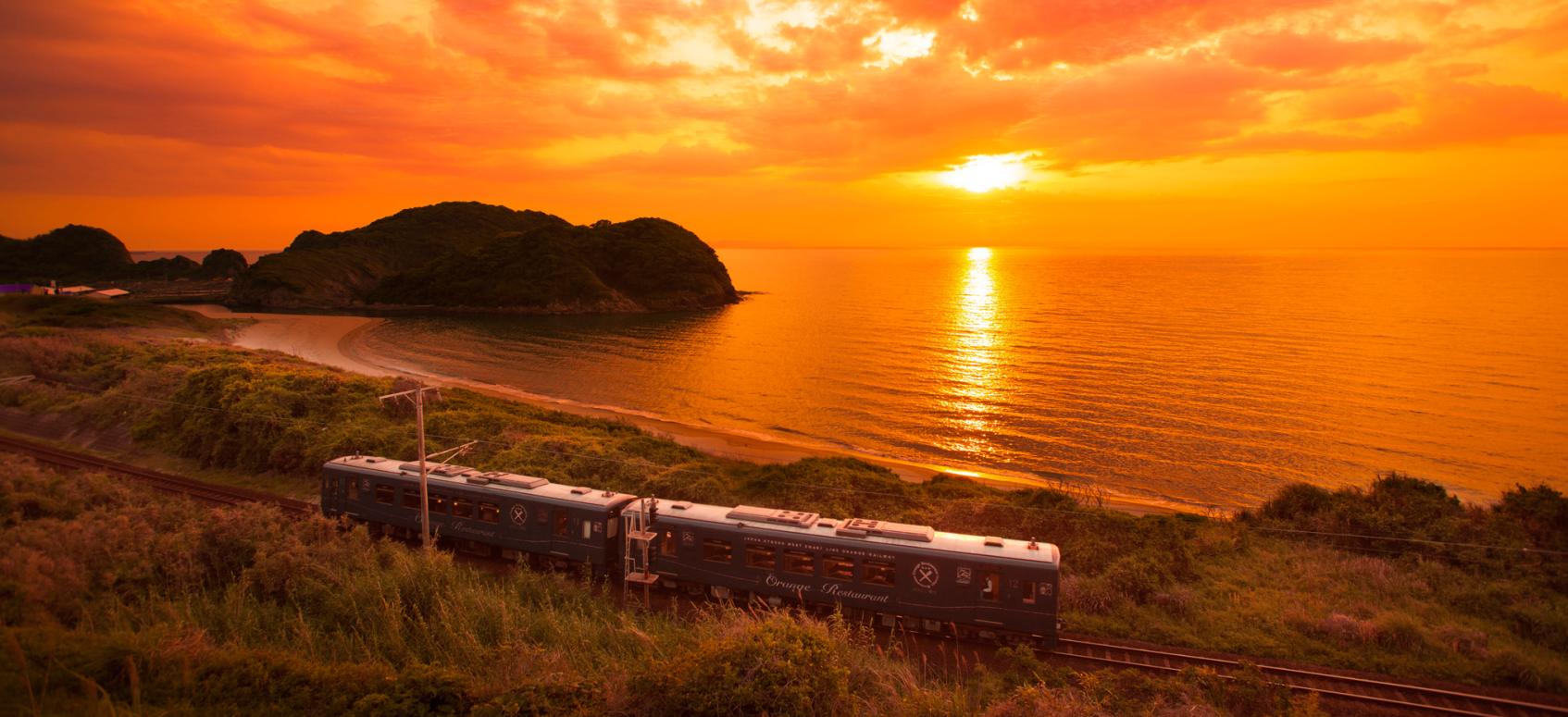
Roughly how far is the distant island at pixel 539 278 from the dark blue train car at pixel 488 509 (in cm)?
10661

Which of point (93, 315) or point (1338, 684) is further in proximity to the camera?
point (93, 315)

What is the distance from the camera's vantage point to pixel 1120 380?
65.3m

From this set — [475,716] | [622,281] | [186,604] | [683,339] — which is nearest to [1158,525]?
[475,716]

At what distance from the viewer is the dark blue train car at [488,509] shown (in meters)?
22.0

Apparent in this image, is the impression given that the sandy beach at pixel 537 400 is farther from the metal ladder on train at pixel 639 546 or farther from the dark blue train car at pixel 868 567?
the metal ladder on train at pixel 639 546

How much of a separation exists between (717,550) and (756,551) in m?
1.17

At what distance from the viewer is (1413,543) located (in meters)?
24.4

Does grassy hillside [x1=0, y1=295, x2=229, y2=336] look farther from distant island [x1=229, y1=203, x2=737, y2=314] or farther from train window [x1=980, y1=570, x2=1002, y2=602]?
train window [x1=980, y1=570, x2=1002, y2=602]

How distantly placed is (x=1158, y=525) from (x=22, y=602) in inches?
1166

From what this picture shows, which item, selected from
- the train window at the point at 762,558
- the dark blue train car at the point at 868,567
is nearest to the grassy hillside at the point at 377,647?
the dark blue train car at the point at 868,567

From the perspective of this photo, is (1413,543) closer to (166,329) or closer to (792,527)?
(792,527)

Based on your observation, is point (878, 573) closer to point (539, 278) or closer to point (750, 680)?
point (750, 680)

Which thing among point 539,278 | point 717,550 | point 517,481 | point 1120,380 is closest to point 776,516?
point 717,550

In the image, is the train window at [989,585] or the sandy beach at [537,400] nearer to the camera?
the train window at [989,585]
